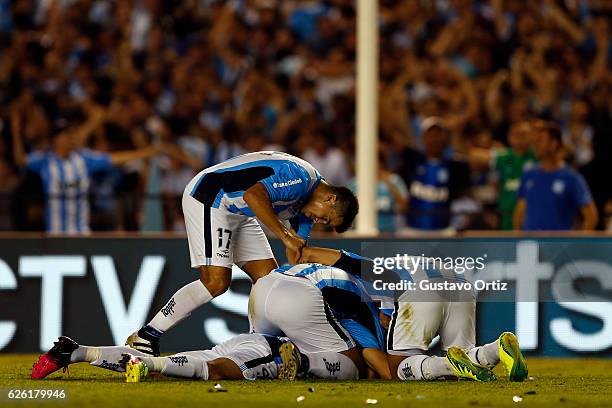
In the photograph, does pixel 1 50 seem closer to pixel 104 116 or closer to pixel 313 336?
pixel 104 116

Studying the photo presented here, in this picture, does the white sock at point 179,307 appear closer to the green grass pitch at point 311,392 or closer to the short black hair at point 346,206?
the green grass pitch at point 311,392

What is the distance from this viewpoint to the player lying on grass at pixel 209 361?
863cm

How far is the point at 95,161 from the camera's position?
13.9 metres

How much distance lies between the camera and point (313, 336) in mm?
8977

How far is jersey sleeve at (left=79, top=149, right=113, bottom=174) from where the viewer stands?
45.4 feet

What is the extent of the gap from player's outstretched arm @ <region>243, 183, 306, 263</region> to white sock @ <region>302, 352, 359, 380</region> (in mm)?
659

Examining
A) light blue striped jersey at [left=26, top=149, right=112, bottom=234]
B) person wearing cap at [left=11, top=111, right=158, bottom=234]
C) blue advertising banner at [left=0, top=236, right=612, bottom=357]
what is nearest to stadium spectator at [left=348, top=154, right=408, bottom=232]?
blue advertising banner at [left=0, top=236, right=612, bottom=357]

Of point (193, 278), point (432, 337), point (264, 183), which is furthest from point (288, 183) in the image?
point (193, 278)

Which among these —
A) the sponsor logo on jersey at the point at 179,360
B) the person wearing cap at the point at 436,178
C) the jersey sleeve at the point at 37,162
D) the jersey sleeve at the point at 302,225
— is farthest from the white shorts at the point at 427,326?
the jersey sleeve at the point at 37,162

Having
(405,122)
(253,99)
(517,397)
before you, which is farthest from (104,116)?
(517,397)

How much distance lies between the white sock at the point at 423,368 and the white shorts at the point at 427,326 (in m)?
0.13

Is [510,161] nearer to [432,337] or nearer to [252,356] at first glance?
[432,337]

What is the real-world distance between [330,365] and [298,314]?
1.38ft

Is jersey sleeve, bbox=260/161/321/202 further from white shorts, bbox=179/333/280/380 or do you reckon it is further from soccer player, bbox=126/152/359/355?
white shorts, bbox=179/333/280/380
